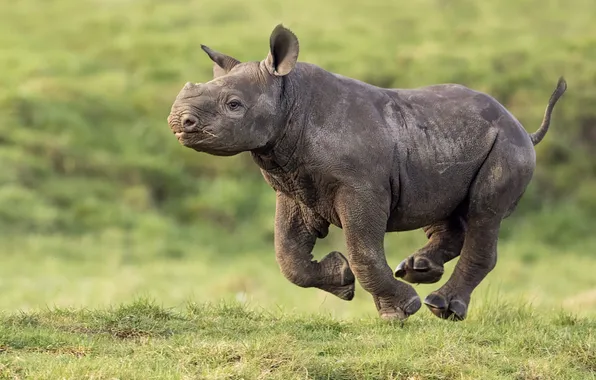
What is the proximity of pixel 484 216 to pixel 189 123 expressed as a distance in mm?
2646

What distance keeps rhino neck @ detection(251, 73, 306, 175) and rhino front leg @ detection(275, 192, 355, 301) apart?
665 millimetres

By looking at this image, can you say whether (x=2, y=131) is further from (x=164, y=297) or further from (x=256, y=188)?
(x=164, y=297)

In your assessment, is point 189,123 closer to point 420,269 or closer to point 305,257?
point 305,257

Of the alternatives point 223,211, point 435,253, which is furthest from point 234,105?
point 223,211

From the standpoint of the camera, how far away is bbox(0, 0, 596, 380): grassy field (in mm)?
7516

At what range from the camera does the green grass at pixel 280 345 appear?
690cm

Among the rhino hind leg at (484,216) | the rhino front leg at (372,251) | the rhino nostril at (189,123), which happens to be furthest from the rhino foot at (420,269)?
the rhino nostril at (189,123)

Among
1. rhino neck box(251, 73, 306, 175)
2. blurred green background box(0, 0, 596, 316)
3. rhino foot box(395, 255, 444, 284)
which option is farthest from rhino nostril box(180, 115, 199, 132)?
blurred green background box(0, 0, 596, 316)

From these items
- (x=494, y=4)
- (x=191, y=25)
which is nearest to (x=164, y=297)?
(x=191, y=25)

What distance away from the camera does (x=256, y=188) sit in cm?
2347

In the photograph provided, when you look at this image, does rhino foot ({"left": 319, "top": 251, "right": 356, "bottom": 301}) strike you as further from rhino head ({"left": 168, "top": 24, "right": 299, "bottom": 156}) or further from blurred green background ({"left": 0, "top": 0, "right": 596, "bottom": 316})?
blurred green background ({"left": 0, "top": 0, "right": 596, "bottom": 316})

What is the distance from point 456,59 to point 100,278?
1175 cm

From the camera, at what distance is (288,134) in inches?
327

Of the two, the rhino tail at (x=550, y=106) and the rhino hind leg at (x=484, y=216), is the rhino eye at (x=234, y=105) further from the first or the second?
the rhino tail at (x=550, y=106)
